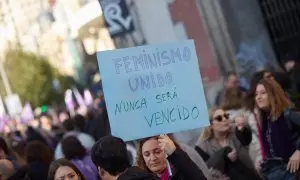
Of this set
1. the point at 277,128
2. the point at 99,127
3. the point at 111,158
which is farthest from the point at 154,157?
the point at 99,127

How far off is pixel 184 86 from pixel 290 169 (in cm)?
126

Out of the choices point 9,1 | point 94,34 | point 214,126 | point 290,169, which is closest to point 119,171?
point 290,169

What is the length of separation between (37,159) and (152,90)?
8.68 feet

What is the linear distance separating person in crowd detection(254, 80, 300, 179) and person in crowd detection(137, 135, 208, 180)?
1100 mm

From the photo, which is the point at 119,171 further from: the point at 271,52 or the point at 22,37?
the point at 22,37

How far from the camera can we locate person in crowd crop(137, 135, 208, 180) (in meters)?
4.54

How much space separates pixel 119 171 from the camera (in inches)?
147

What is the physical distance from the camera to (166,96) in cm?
470

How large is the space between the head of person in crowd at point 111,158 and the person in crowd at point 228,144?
2.13 metres

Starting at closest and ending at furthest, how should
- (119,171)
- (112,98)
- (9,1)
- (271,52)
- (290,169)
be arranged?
(119,171) < (112,98) < (290,169) < (271,52) < (9,1)

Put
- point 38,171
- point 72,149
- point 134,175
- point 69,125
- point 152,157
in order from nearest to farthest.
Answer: point 134,175 < point 152,157 < point 72,149 < point 38,171 < point 69,125

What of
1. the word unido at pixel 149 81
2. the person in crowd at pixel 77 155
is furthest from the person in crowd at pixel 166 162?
the person in crowd at pixel 77 155

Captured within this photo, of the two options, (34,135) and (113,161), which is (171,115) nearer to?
(113,161)

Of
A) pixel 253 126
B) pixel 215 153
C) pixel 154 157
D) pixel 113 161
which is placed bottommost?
pixel 215 153
